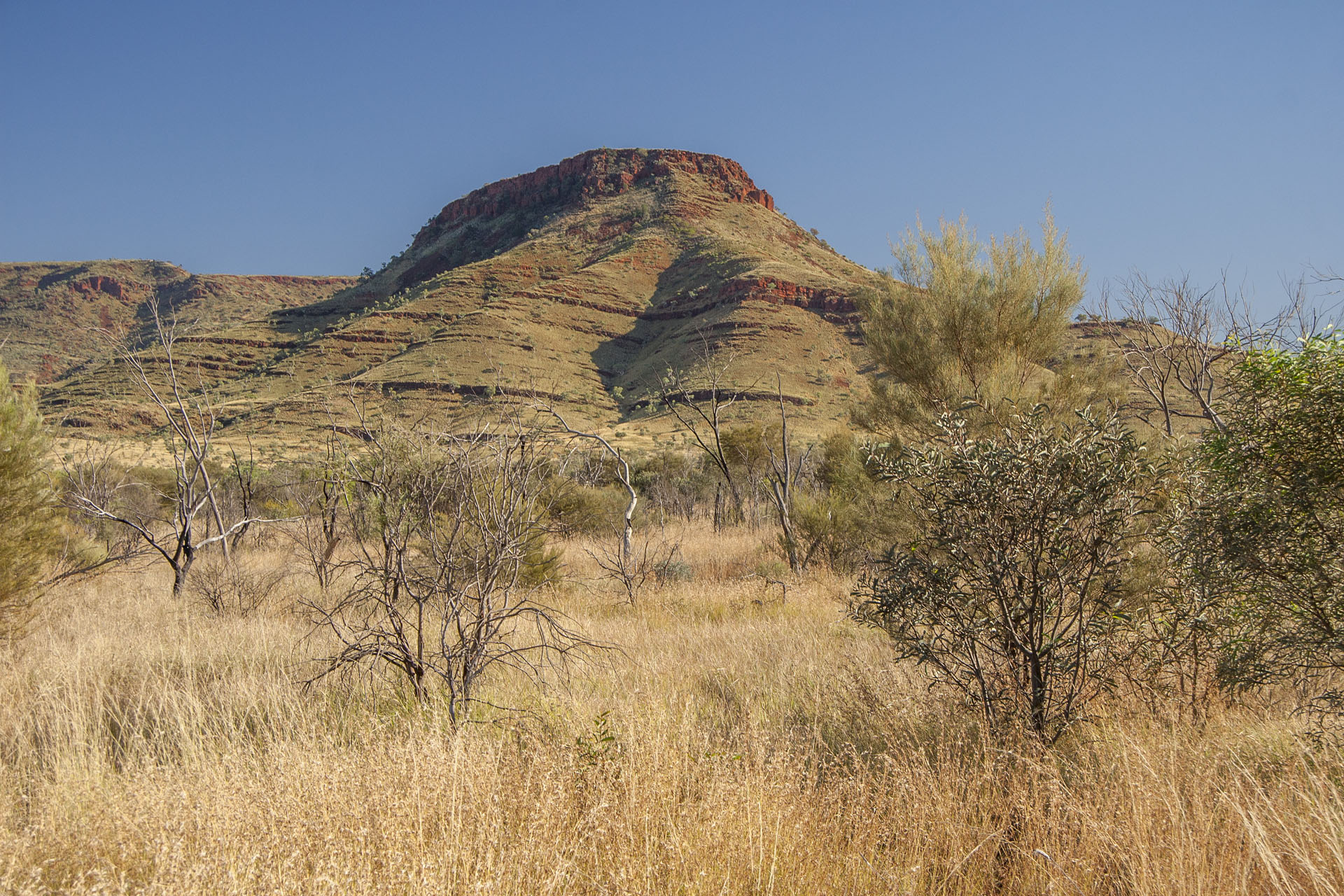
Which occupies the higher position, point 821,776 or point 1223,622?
point 1223,622

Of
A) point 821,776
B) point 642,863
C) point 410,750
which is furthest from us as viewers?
point 821,776

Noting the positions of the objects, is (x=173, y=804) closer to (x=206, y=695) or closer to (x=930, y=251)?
(x=206, y=695)

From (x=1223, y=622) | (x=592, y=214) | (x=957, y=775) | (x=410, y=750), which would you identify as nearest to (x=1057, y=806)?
(x=957, y=775)

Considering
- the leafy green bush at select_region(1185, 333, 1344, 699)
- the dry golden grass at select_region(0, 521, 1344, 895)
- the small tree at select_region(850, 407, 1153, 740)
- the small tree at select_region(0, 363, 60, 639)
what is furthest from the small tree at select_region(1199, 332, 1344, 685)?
the small tree at select_region(0, 363, 60, 639)

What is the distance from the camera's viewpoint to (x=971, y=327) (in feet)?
27.9

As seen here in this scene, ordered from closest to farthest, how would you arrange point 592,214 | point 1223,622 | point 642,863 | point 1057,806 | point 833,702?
point 642,863, point 1057,806, point 1223,622, point 833,702, point 592,214

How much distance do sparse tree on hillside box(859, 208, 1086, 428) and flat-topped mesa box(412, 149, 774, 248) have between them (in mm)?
100650

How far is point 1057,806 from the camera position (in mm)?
2715

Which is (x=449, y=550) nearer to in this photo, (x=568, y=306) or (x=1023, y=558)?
(x=1023, y=558)

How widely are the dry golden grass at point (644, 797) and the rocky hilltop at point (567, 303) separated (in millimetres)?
31032

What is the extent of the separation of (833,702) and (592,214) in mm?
98708

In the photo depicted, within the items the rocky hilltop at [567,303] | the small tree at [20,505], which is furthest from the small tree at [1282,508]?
the rocky hilltop at [567,303]

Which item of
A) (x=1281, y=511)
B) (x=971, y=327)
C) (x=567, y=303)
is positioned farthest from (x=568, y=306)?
(x=1281, y=511)

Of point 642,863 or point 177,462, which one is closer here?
point 642,863
